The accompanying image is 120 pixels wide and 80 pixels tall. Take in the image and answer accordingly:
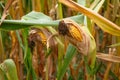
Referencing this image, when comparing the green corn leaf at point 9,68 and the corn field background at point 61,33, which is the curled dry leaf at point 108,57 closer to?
the corn field background at point 61,33

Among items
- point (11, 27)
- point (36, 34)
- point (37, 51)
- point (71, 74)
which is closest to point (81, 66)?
point (71, 74)

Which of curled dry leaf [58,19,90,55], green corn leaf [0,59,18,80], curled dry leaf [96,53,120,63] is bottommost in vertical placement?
curled dry leaf [96,53,120,63]

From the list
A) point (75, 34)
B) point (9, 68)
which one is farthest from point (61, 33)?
point (9, 68)

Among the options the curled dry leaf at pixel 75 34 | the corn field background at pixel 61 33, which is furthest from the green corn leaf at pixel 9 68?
the curled dry leaf at pixel 75 34

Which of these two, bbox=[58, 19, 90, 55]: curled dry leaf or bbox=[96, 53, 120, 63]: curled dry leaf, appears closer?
bbox=[58, 19, 90, 55]: curled dry leaf

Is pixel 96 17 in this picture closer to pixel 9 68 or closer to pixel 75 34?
pixel 75 34

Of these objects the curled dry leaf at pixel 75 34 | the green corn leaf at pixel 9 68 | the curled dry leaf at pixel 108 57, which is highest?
the curled dry leaf at pixel 75 34

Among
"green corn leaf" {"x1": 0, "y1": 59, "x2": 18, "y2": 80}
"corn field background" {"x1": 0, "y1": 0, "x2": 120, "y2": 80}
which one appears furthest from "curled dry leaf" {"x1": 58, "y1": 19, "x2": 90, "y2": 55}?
"green corn leaf" {"x1": 0, "y1": 59, "x2": 18, "y2": 80}

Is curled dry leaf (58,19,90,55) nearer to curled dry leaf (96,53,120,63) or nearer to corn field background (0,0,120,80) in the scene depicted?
corn field background (0,0,120,80)
